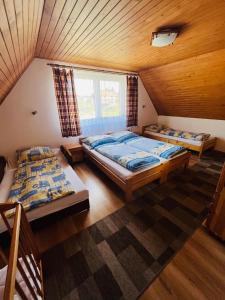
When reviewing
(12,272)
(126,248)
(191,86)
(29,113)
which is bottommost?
(126,248)

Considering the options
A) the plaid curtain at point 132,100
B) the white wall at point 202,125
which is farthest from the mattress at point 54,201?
the white wall at point 202,125

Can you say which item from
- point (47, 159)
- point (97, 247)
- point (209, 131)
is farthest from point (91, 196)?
point (209, 131)

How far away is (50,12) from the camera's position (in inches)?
54.6

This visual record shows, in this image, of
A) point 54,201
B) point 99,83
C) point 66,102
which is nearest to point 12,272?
point 54,201

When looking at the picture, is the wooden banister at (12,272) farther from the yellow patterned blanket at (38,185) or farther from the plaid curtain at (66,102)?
the plaid curtain at (66,102)

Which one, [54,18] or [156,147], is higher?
[54,18]

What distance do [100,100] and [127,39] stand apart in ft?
6.07

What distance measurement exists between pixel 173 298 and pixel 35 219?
1.56 meters

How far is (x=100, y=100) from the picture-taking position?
376cm

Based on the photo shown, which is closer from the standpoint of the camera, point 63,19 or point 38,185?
point 63,19

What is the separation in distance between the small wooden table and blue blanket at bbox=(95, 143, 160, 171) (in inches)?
24.3

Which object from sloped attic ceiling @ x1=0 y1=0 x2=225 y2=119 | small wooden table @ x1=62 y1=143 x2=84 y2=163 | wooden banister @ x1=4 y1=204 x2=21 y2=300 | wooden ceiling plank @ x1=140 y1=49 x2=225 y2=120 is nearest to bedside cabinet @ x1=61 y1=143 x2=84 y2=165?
small wooden table @ x1=62 y1=143 x2=84 y2=163

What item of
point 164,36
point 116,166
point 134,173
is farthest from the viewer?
point 116,166

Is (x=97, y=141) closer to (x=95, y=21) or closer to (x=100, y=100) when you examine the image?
(x=100, y=100)
